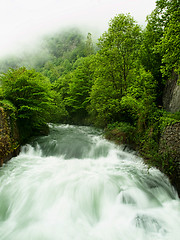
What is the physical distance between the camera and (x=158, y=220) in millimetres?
4082

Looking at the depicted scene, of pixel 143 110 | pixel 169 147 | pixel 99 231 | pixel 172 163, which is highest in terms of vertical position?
pixel 143 110

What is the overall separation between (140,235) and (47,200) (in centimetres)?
288

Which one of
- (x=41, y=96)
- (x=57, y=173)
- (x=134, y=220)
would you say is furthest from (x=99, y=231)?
(x=41, y=96)

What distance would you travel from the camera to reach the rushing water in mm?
3767

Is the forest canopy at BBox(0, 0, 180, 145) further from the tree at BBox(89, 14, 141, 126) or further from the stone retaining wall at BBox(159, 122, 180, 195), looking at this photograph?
the stone retaining wall at BBox(159, 122, 180, 195)

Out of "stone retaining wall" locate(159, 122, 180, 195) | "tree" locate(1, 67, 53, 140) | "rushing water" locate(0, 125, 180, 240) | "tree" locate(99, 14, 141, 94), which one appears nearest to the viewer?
"rushing water" locate(0, 125, 180, 240)

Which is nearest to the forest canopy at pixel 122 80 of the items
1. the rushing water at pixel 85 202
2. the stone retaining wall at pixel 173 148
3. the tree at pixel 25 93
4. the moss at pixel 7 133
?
the tree at pixel 25 93

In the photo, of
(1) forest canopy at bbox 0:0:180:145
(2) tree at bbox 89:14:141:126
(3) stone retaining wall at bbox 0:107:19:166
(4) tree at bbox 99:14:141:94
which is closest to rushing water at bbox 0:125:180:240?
(3) stone retaining wall at bbox 0:107:19:166

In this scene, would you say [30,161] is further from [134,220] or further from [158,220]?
[158,220]

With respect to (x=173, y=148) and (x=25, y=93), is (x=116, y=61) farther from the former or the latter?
(x=173, y=148)

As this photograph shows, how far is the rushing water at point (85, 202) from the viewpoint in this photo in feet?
12.4

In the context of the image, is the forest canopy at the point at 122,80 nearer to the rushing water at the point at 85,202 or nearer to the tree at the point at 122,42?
the tree at the point at 122,42

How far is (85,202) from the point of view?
15.7ft

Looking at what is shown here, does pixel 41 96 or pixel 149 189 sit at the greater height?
pixel 41 96
